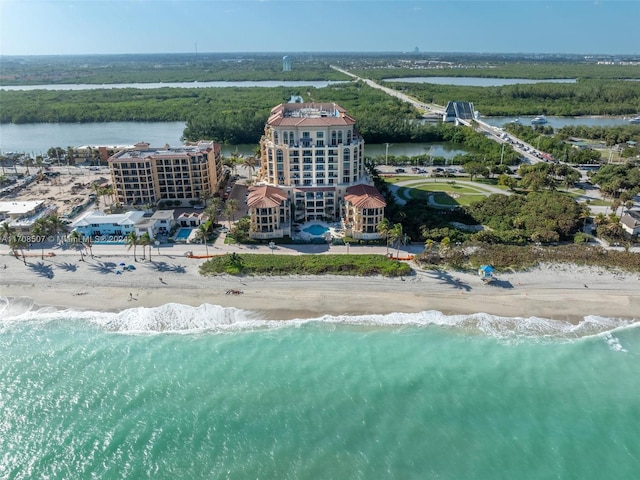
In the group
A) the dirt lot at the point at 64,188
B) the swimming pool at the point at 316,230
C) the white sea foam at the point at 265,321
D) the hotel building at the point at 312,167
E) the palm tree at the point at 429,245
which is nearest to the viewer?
the white sea foam at the point at 265,321

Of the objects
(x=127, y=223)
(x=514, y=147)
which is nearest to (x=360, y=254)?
(x=127, y=223)

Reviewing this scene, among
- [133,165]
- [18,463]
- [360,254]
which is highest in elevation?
[133,165]

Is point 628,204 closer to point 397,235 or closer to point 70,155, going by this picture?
point 397,235

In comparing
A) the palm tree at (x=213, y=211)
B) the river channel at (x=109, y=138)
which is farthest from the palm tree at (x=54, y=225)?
the river channel at (x=109, y=138)

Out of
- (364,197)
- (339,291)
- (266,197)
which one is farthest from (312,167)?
(339,291)

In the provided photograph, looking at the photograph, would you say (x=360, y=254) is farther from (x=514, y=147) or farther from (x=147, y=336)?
(x=514, y=147)

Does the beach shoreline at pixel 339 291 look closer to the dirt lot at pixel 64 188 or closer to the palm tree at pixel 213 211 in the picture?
the palm tree at pixel 213 211
